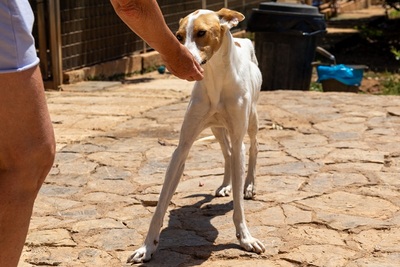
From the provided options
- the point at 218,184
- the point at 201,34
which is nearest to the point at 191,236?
the point at 218,184

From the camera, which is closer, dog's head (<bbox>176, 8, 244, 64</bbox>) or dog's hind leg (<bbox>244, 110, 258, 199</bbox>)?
dog's head (<bbox>176, 8, 244, 64</bbox>)

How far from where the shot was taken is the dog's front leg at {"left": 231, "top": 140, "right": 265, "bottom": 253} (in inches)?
179

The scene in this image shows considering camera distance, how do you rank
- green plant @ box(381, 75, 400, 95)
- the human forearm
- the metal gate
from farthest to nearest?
green plant @ box(381, 75, 400, 95) → the metal gate → the human forearm

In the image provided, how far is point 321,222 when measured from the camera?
16.5 ft

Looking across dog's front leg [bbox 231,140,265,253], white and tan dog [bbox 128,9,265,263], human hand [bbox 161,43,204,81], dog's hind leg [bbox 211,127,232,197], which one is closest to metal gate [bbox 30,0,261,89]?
dog's hind leg [bbox 211,127,232,197]

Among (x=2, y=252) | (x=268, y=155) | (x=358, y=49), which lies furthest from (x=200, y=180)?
(x=358, y=49)

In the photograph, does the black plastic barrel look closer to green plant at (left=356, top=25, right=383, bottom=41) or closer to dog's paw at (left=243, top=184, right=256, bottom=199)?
green plant at (left=356, top=25, right=383, bottom=41)

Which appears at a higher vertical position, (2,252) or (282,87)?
(2,252)

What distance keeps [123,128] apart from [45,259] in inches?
134

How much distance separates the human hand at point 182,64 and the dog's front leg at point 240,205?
3.62 feet

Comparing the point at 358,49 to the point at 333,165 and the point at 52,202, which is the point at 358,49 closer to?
the point at 333,165

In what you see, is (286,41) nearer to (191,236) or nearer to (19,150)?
(191,236)

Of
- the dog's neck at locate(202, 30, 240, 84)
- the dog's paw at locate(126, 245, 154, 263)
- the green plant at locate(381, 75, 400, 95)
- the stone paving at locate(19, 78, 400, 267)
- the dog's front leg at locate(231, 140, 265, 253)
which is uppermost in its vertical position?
the dog's neck at locate(202, 30, 240, 84)

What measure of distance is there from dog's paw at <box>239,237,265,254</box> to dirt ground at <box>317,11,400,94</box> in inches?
261
